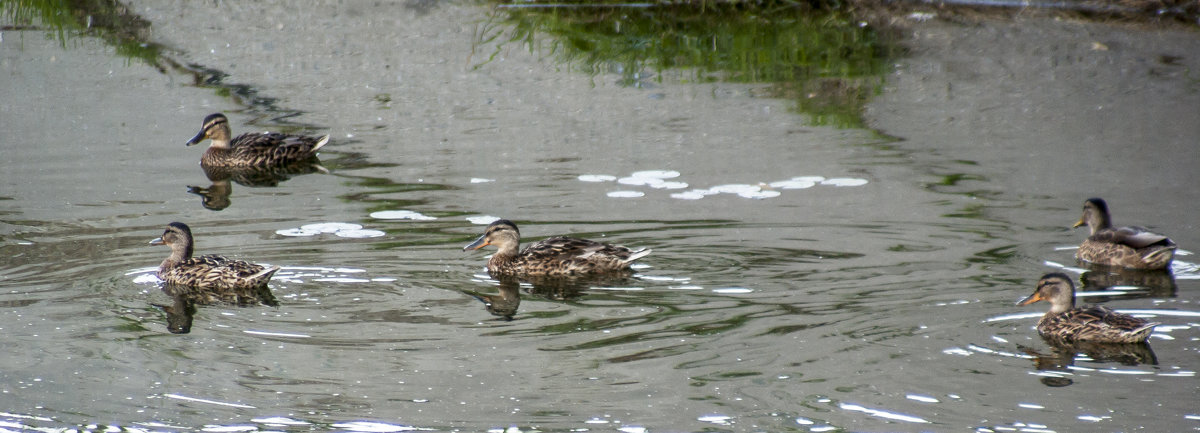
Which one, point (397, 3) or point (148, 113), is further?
point (397, 3)

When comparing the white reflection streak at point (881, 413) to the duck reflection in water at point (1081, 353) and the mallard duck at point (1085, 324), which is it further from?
→ the mallard duck at point (1085, 324)

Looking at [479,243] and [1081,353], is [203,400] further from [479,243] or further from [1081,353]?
[1081,353]

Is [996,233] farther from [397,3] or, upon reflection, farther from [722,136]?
[397,3]

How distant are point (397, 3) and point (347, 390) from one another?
575 inches

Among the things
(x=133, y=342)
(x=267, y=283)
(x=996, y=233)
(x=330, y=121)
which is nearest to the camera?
(x=133, y=342)

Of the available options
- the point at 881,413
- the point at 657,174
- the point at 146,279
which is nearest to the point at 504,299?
the point at 146,279

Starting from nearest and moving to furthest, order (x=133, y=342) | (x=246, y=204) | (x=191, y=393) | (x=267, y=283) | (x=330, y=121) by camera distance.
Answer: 1. (x=191, y=393)
2. (x=133, y=342)
3. (x=267, y=283)
4. (x=246, y=204)
5. (x=330, y=121)

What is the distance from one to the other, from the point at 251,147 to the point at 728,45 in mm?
6938

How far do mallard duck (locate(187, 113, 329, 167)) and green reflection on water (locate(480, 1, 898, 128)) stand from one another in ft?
13.5

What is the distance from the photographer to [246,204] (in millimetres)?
10477

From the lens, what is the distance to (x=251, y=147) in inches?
472

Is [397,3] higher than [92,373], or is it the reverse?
[397,3]

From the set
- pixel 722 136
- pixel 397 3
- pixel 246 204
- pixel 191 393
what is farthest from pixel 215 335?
pixel 397 3

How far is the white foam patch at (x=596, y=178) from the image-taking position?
10.8 metres
